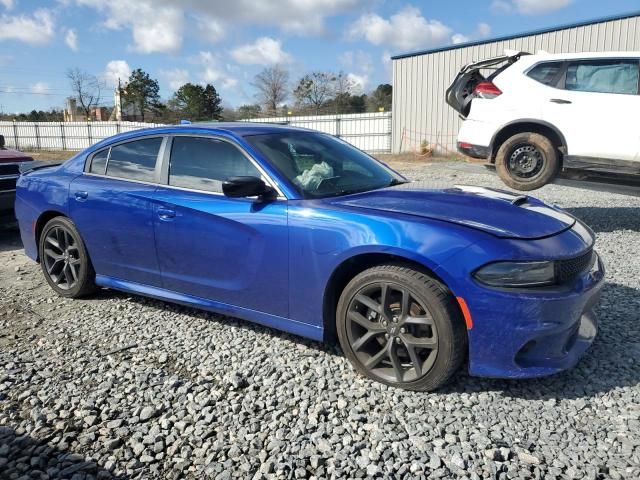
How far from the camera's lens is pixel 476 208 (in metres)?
2.99

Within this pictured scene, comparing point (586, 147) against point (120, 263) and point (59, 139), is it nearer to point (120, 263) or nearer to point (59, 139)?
point (120, 263)

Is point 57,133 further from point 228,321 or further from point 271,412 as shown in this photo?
point 271,412

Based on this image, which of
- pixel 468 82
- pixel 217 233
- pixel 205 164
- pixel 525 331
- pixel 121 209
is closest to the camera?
pixel 525 331

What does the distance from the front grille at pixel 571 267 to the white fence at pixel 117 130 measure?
21.3 metres

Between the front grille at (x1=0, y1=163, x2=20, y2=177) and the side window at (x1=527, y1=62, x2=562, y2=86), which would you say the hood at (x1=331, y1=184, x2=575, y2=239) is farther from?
the front grille at (x1=0, y1=163, x2=20, y2=177)

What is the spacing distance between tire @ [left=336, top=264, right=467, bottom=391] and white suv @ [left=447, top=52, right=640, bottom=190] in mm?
4801

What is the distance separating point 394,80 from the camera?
2164cm

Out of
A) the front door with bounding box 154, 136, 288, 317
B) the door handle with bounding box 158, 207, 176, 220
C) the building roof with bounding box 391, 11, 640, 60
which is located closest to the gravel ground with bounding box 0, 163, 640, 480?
the front door with bounding box 154, 136, 288, 317

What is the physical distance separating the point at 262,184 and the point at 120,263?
5.25ft

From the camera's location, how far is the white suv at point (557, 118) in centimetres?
643

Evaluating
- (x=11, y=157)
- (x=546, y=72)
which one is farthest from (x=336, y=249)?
(x=11, y=157)

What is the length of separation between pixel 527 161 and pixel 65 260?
5.81 metres

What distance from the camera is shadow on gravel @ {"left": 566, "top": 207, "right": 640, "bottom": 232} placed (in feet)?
23.4

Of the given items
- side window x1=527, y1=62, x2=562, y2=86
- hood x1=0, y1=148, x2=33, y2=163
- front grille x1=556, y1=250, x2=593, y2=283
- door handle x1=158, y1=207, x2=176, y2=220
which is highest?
side window x1=527, y1=62, x2=562, y2=86
